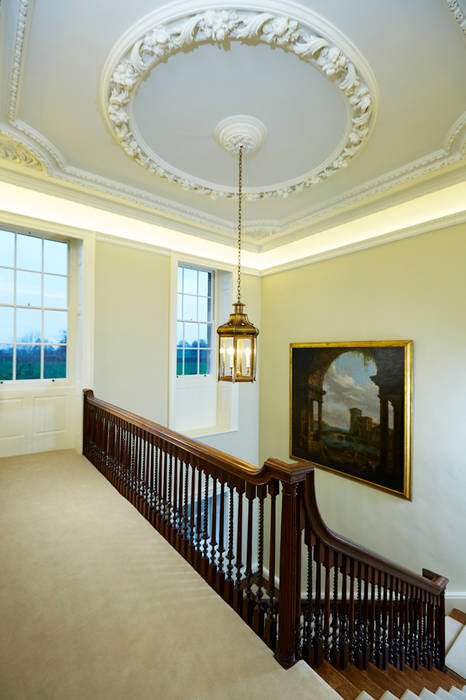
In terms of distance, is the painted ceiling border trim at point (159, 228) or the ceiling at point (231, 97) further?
the painted ceiling border trim at point (159, 228)

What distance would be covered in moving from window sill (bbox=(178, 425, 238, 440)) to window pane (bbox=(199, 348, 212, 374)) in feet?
3.01

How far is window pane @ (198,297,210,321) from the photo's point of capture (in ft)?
17.9

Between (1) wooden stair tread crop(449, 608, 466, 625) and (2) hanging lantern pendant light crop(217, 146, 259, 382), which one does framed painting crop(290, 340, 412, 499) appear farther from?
(2) hanging lantern pendant light crop(217, 146, 259, 382)

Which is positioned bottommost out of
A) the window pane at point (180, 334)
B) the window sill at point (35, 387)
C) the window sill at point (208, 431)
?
the window sill at point (208, 431)

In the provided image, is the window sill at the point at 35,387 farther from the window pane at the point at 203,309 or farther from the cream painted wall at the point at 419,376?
the cream painted wall at the point at 419,376

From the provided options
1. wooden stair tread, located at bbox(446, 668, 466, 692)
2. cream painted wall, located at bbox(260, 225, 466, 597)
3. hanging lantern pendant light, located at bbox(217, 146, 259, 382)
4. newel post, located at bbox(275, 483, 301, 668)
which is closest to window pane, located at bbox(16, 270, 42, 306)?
hanging lantern pendant light, located at bbox(217, 146, 259, 382)

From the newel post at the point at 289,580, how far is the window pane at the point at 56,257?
3.98m

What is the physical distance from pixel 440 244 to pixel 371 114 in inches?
64.2

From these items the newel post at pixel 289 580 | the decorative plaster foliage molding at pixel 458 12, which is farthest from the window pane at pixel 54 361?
A: the decorative plaster foliage molding at pixel 458 12

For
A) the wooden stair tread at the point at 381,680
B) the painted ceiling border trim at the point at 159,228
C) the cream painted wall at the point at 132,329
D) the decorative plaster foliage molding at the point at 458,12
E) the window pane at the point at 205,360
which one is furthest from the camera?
the window pane at the point at 205,360

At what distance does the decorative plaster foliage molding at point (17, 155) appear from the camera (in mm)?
2973

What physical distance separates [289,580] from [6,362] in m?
3.77

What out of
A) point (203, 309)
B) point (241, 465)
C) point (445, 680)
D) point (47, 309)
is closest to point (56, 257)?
point (47, 309)

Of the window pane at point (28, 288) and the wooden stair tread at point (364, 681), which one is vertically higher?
the window pane at point (28, 288)
